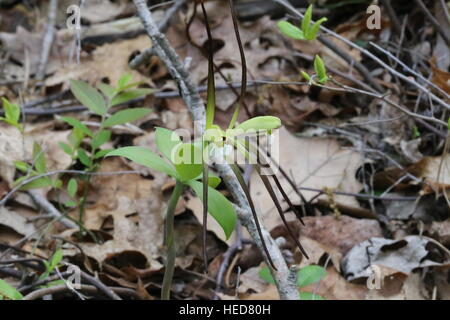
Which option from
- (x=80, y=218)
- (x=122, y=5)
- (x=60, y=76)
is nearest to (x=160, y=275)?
(x=80, y=218)

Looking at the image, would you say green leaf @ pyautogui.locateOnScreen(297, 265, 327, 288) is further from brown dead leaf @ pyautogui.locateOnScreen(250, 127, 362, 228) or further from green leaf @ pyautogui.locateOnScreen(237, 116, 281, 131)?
green leaf @ pyautogui.locateOnScreen(237, 116, 281, 131)

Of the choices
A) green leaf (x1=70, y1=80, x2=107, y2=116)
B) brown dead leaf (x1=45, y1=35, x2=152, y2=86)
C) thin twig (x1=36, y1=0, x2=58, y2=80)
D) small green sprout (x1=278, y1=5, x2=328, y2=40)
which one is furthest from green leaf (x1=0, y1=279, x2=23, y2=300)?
thin twig (x1=36, y1=0, x2=58, y2=80)

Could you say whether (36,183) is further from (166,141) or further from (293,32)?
(293,32)

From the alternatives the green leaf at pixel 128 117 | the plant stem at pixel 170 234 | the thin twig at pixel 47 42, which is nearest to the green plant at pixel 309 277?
the plant stem at pixel 170 234

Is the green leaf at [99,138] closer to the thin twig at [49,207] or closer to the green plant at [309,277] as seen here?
the thin twig at [49,207]

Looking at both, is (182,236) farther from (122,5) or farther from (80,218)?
(122,5)

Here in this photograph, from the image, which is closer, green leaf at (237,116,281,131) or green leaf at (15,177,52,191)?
green leaf at (237,116,281,131)

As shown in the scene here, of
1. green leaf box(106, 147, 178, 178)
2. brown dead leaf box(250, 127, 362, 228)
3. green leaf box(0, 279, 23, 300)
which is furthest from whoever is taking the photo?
brown dead leaf box(250, 127, 362, 228)
